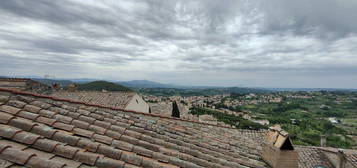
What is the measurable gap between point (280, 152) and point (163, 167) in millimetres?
3345

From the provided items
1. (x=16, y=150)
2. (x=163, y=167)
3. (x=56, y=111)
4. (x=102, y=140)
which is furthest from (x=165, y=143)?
(x=16, y=150)

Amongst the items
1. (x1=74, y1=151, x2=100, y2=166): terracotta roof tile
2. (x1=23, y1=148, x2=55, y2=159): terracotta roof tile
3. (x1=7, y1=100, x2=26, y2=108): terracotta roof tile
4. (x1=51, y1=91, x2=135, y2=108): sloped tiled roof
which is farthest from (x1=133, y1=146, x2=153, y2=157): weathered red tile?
(x1=51, y1=91, x2=135, y2=108): sloped tiled roof

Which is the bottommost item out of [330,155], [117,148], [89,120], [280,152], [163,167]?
[330,155]

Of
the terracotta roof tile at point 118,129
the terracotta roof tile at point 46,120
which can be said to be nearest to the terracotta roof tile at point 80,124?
the terracotta roof tile at point 46,120

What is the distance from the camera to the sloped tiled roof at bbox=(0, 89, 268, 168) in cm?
229

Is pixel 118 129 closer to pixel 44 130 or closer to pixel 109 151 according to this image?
pixel 109 151

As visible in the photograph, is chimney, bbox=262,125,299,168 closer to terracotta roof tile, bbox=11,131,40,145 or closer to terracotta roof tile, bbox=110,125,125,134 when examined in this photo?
terracotta roof tile, bbox=110,125,125,134

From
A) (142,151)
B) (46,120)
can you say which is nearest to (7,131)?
(46,120)

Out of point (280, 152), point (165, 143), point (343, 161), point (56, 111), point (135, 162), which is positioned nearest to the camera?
point (135, 162)

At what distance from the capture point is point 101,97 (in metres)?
16.9

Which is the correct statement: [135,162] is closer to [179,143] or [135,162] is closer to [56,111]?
[179,143]

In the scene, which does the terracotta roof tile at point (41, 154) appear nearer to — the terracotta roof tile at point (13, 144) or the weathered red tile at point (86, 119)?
the terracotta roof tile at point (13, 144)

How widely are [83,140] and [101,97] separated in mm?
15095

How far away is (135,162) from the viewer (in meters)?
2.80
